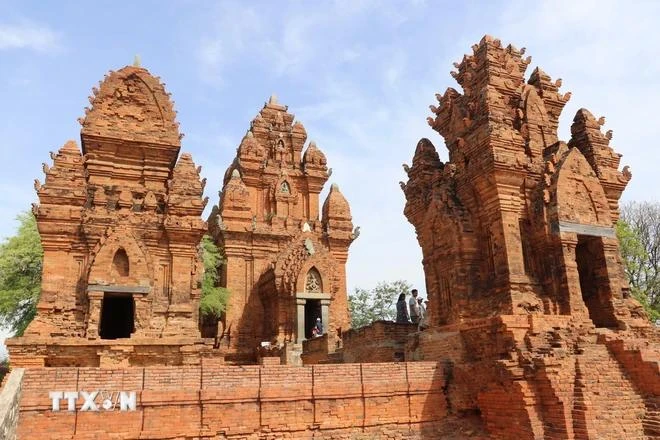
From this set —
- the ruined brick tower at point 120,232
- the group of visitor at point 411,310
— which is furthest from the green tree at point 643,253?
the ruined brick tower at point 120,232

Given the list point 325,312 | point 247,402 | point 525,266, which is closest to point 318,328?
point 325,312

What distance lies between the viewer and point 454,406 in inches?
400

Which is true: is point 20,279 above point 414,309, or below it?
above

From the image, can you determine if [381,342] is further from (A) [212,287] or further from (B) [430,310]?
(A) [212,287]

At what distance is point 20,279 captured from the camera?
20109 mm

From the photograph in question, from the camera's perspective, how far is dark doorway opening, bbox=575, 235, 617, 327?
452 inches

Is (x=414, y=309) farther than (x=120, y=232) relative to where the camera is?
Yes

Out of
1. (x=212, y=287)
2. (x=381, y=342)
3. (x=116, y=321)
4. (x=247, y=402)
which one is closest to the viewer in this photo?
(x=247, y=402)

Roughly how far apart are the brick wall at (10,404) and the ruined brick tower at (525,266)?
7.07m

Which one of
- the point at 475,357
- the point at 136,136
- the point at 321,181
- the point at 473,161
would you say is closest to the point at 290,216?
the point at 321,181

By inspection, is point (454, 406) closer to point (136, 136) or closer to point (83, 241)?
point (83, 241)

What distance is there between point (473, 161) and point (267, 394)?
259 inches

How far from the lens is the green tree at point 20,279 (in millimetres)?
19688

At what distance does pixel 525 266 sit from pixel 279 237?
1411 cm
